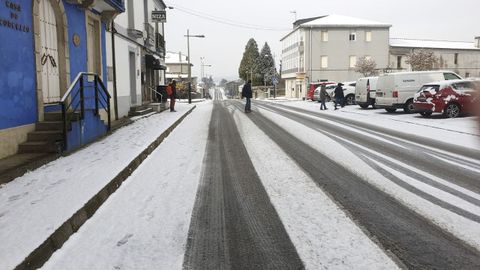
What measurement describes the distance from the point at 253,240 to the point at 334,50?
57486 mm

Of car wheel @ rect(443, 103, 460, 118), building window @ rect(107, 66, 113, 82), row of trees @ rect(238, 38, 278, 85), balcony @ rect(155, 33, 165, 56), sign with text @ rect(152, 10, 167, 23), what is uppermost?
row of trees @ rect(238, 38, 278, 85)

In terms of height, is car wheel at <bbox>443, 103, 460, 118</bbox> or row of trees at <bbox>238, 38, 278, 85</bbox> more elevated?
row of trees at <bbox>238, 38, 278, 85</bbox>

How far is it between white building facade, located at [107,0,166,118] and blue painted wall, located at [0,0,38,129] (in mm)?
6634

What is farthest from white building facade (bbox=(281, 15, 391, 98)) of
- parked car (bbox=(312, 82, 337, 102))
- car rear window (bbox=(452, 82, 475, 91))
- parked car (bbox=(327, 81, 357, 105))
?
car rear window (bbox=(452, 82, 475, 91))

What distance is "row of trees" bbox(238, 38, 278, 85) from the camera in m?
98.6

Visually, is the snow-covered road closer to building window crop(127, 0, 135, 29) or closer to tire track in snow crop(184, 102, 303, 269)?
tire track in snow crop(184, 102, 303, 269)

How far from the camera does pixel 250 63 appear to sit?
326 ft

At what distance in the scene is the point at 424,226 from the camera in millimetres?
4438

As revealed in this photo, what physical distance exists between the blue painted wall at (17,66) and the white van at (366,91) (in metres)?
18.5

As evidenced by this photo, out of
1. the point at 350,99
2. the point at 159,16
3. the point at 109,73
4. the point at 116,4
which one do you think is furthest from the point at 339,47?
the point at 116,4

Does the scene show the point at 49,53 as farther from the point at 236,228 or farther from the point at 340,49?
the point at 340,49

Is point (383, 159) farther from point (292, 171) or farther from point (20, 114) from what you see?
point (20, 114)

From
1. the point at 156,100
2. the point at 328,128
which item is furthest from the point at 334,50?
the point at 328,128

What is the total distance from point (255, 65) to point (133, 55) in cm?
7977
